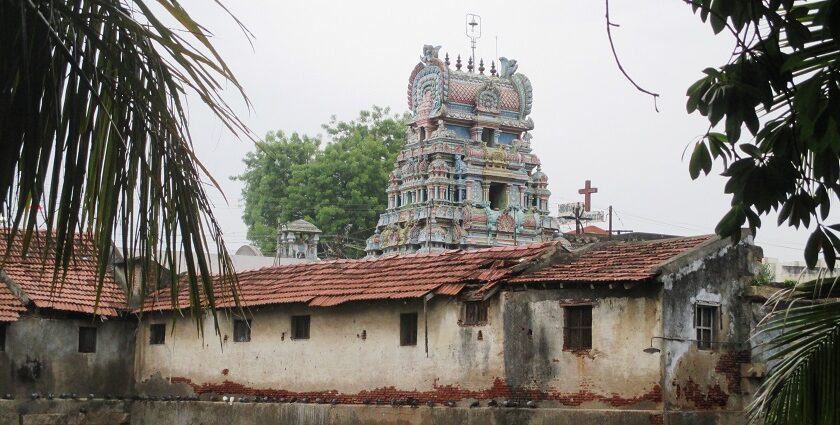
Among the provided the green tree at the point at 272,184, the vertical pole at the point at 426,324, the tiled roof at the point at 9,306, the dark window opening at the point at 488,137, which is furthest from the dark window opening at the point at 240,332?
the green tree at the point at 272,184

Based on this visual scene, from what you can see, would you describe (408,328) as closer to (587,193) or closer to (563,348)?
(563,348)

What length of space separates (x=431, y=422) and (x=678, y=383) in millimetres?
3936

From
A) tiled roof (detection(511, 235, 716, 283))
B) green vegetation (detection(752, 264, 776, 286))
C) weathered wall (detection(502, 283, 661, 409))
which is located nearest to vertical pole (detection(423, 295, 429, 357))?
weathered wall (detection(502, 283, 661, 409))

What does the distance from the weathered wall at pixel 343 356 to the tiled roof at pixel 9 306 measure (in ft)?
9.55

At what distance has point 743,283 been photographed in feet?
60.9

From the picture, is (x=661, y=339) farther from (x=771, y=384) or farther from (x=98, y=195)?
(x=98, y=195)

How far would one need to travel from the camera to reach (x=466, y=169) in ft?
149

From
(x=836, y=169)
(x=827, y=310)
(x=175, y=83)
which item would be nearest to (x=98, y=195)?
(x=175, y=83)

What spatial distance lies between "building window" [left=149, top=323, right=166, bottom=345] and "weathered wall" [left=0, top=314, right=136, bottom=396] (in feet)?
1.47

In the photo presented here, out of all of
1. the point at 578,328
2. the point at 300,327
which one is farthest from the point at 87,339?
the point at 578,328

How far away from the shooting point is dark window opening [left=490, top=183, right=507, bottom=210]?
4697cm

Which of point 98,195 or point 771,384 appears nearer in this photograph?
point 98,195

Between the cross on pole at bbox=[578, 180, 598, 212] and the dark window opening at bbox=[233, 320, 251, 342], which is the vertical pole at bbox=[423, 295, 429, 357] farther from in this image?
the cross on pole at bbox=[578, 180, 598, 212]

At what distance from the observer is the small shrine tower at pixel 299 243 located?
1535 inches
